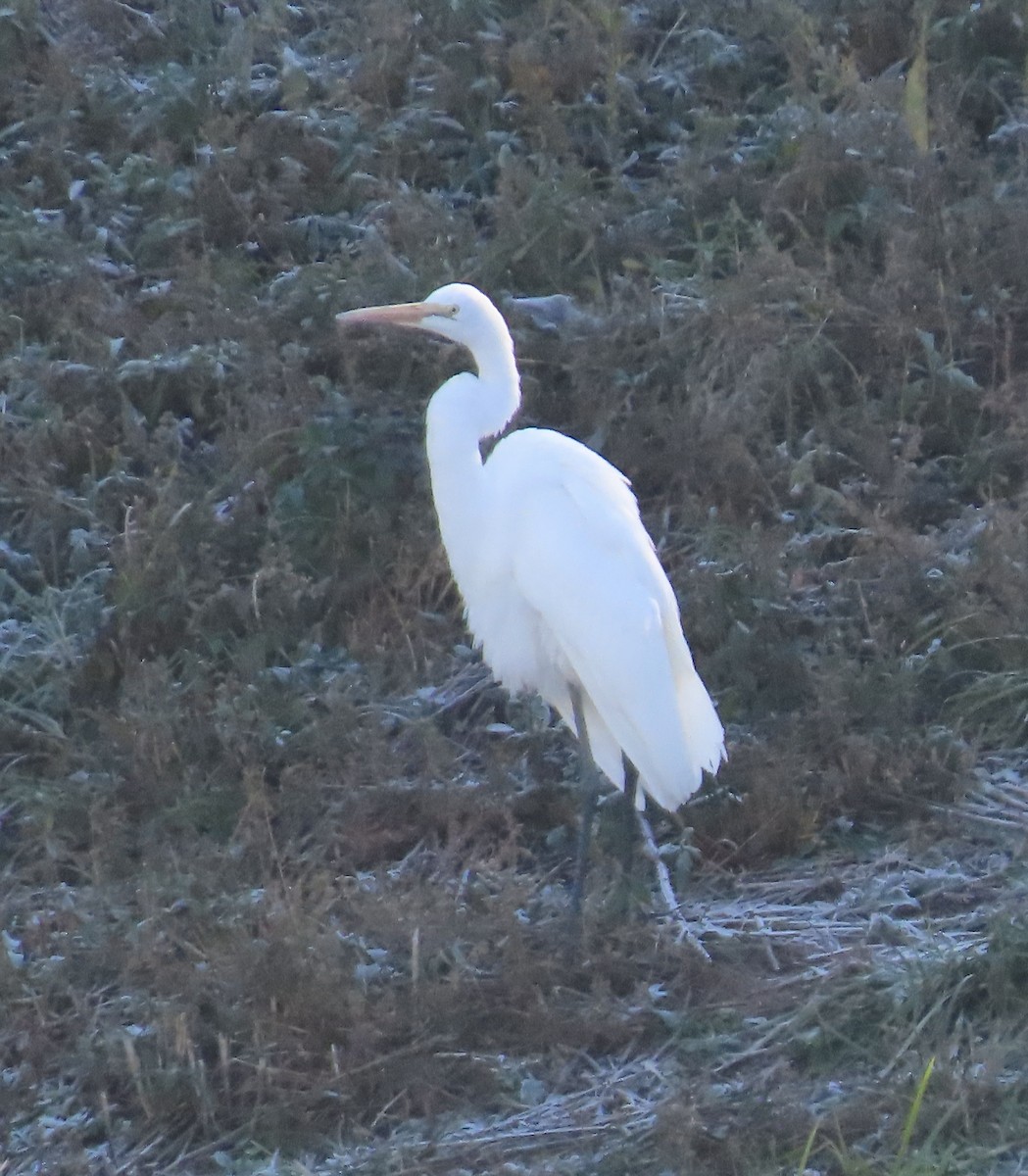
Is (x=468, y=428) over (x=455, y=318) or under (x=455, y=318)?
under

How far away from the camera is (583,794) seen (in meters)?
4.28

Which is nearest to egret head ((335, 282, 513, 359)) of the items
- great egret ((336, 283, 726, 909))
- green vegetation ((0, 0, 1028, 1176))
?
great egret ((336, 283, 726, 909))

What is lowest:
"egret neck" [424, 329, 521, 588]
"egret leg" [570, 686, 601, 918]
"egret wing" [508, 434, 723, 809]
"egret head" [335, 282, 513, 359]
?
"egret leg" [570, 686, 601, 918]

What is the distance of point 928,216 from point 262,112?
256cm

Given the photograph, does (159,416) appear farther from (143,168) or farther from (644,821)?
(644,821)

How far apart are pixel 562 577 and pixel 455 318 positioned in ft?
2.11

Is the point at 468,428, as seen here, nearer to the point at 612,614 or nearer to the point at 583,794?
the point at 612,614

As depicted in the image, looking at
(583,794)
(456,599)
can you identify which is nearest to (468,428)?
(583,794)

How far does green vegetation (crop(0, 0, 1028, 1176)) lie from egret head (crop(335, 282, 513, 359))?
1016 mm

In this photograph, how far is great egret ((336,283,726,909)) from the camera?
13.4ft

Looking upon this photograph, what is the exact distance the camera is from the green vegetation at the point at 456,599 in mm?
3510

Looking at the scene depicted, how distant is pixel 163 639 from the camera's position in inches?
203

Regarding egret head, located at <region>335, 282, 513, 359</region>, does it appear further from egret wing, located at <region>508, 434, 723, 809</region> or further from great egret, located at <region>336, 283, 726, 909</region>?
egret wing, located at <region>508, 434, 723, 809</region>

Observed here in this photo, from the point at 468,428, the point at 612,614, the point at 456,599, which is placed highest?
the point at 468,428
